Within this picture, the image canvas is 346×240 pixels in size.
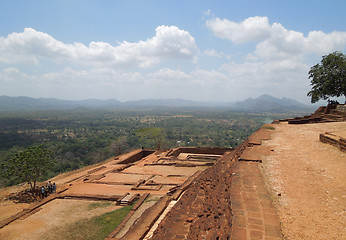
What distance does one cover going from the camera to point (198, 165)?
48.7 feet

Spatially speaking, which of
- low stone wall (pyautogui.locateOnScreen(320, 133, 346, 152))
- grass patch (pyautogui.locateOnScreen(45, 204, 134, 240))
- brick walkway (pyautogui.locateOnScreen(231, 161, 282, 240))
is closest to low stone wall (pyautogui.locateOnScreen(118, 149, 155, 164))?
grass patch (pyautogui.locateOnScreen(45, 204, 134, 240))

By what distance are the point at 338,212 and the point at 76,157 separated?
38.3 m

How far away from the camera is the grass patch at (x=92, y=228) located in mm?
6633

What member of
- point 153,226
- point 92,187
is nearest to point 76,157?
point 92,187

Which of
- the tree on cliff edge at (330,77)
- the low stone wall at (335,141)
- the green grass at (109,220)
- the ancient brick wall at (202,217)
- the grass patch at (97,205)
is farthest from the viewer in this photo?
the tree on cliff edge at (330,77)

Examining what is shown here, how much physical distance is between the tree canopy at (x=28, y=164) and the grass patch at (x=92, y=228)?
691cm

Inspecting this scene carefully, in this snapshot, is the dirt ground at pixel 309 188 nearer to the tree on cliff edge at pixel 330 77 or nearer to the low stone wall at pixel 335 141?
the low stone wall at pixel 335 141

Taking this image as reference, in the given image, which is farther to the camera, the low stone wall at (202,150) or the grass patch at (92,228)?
the low stone wall at (202,150)

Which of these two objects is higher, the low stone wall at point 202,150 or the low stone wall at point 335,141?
the low stone wall at point 335,141

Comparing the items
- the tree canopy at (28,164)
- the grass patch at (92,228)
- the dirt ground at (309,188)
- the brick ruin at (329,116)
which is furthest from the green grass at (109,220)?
the brick ruin at (329,116)

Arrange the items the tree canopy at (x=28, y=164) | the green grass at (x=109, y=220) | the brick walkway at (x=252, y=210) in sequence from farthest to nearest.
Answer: the tree canopy at (x=28, y=164) < the green grass at (x=109, y=220) < the brick walkway at (x=252, y=210)

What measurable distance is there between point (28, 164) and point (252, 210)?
13.8 meters

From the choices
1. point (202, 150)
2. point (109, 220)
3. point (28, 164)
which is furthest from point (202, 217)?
point (202, 150)

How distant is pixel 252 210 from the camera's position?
3.37 meters
